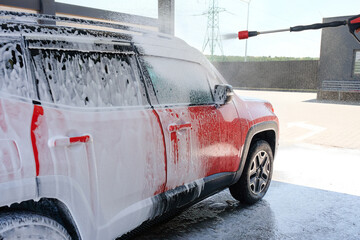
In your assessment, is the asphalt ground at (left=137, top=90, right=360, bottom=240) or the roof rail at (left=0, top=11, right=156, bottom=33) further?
the asphalt ground at (left=137, top=90, right=360, bottom=240)

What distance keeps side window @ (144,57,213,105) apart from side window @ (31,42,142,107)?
0.68 feet

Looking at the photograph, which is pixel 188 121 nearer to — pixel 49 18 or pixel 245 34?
pixel 49 18

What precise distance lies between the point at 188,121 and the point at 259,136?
1.58 m

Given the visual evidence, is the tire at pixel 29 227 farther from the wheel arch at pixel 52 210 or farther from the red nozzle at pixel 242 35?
the red nozzle at pixel 242 35

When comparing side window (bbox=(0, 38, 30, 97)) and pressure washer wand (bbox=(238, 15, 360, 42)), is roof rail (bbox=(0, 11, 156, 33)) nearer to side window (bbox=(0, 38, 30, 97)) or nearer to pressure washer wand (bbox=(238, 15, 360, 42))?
side window (bbox=(0, 38, 30, 97))

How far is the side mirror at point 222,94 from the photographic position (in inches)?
114

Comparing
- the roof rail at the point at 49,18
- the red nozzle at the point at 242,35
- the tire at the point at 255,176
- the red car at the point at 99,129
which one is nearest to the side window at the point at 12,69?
the red car at the point at 99,129

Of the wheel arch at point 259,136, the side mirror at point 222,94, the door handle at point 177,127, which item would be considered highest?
the side mirror at point 222,94

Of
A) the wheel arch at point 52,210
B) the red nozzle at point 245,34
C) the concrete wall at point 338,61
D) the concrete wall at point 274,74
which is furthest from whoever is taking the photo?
the concrete wall at point 274,74

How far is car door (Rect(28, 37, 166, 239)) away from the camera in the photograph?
1.63 meters

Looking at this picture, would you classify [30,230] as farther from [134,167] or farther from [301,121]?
[301,121]

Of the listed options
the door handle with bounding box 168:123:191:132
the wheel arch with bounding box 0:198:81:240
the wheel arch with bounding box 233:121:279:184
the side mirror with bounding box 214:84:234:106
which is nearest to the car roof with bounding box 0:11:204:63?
the side mirror with bounding box 214:84:234:106

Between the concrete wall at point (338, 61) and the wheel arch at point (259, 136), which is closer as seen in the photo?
the wheel arch at point (259, 136)

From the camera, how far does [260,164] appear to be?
3.71m
